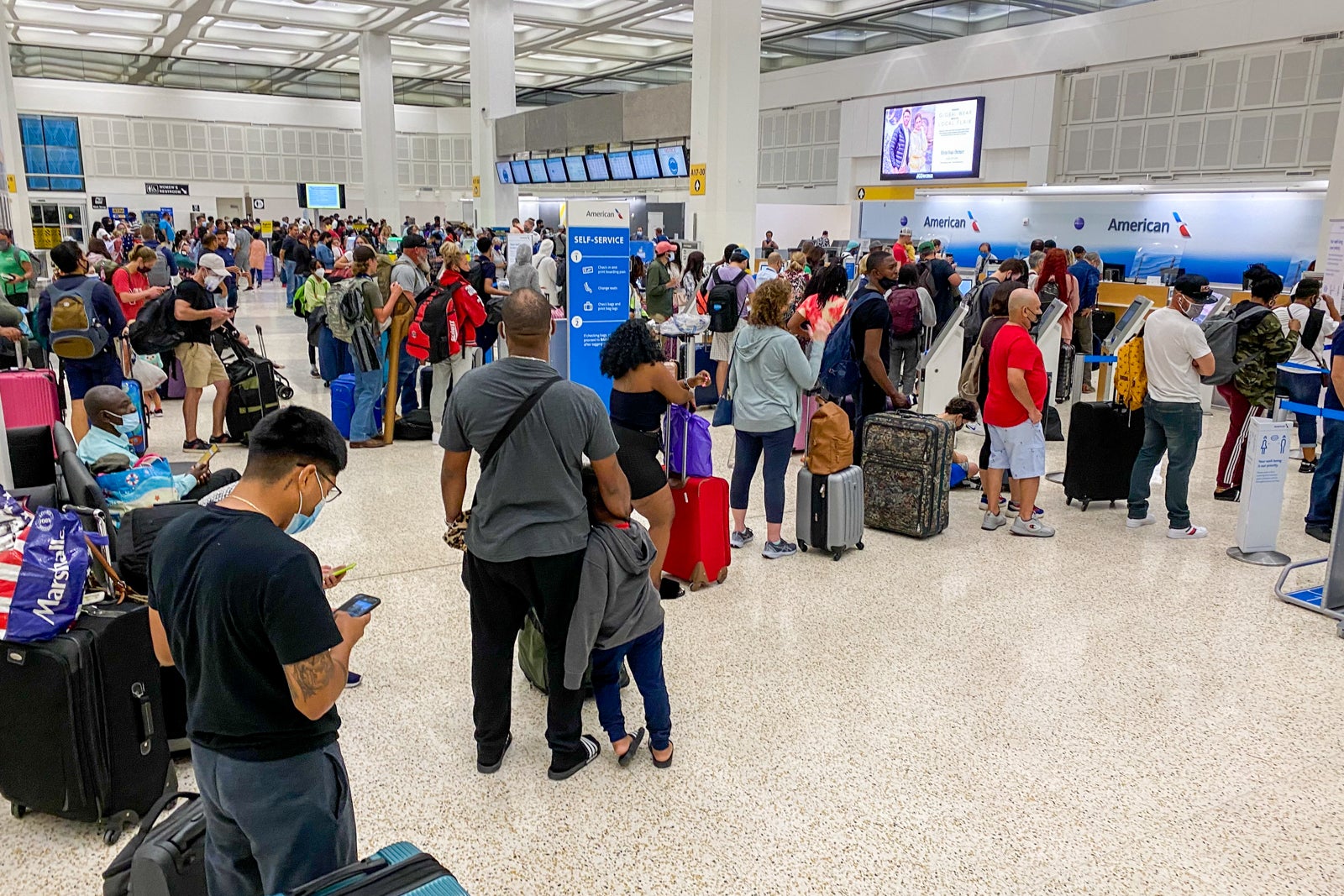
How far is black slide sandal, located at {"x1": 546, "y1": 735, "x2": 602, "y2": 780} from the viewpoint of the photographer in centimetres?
313

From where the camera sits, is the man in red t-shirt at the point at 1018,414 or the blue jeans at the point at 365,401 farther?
the blue jeans at the point at 365,401

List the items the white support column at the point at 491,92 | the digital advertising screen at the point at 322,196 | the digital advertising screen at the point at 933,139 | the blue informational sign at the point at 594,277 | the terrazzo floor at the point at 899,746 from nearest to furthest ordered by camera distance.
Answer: the terrazzo floor at the point at 899,746
the blue informational sign at the point at 594,277
the white support column at the point at 491,92
the digital advertising screen at the point at 933,139
the digital advertising screen at the point at 322,196

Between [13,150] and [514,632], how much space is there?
23.9 meters

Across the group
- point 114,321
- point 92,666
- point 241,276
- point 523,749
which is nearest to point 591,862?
point 523,749

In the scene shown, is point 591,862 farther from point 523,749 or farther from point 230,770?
point 230,770

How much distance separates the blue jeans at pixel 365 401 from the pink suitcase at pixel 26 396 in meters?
2.25

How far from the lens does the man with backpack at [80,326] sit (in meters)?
6.27

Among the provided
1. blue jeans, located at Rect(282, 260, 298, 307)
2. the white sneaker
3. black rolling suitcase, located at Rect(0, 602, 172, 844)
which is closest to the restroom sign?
blue jeans, located at Rect(282, 260, 298, 307)

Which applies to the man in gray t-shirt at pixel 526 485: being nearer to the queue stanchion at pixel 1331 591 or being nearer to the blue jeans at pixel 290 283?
the queue stanchion at pixel 1331 591

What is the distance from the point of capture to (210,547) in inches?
64.3

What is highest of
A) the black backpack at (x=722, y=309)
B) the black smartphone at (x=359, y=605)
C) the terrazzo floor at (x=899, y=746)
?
the black backpack at (x=722, y=309)

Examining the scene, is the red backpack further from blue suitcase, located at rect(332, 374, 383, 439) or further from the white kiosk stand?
blue suitcase, located at rect(332, 374, 383, 439)

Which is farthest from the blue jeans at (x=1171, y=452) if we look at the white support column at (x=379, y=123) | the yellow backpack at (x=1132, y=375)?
the white support column at (x=379, y=123)

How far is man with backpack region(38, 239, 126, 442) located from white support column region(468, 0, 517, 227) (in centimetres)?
1313
